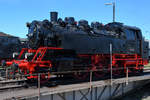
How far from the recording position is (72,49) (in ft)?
33.3

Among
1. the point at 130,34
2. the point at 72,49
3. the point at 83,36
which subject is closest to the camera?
the point at 72,49

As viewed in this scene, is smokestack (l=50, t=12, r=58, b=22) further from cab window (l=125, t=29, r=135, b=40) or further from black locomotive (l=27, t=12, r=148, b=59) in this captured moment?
cab window (l=125, t=29, r=135, b=40)

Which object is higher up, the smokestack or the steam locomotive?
the smokestack

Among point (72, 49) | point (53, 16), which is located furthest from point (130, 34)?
point (53, 16)

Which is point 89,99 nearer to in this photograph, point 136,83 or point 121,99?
point 121,99

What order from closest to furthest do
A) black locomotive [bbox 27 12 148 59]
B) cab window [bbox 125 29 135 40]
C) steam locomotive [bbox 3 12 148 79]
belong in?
1. steam locomotive [bbox 3 12 148 79]
2. black locomotive [bbox 27 12 148 59]
3. cab window [bbox 125 29 135 40]

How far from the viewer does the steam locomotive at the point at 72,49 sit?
9070 millimetres

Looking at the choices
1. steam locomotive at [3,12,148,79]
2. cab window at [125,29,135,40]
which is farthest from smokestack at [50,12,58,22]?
cab window at [125,29,135,40]

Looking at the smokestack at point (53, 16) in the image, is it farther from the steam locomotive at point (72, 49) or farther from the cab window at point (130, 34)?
the cab window at point (130, 34)

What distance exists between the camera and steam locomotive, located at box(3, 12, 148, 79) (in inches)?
357

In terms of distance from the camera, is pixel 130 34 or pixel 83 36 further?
pixel 130 34

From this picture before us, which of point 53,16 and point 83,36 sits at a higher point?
point 53,16

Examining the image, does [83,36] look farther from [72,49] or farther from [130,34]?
[130,34]

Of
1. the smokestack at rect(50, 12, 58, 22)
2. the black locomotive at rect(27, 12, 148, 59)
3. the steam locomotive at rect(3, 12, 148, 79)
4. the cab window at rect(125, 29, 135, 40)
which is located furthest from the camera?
the cab window at rect(125, 29, 135, 40)
